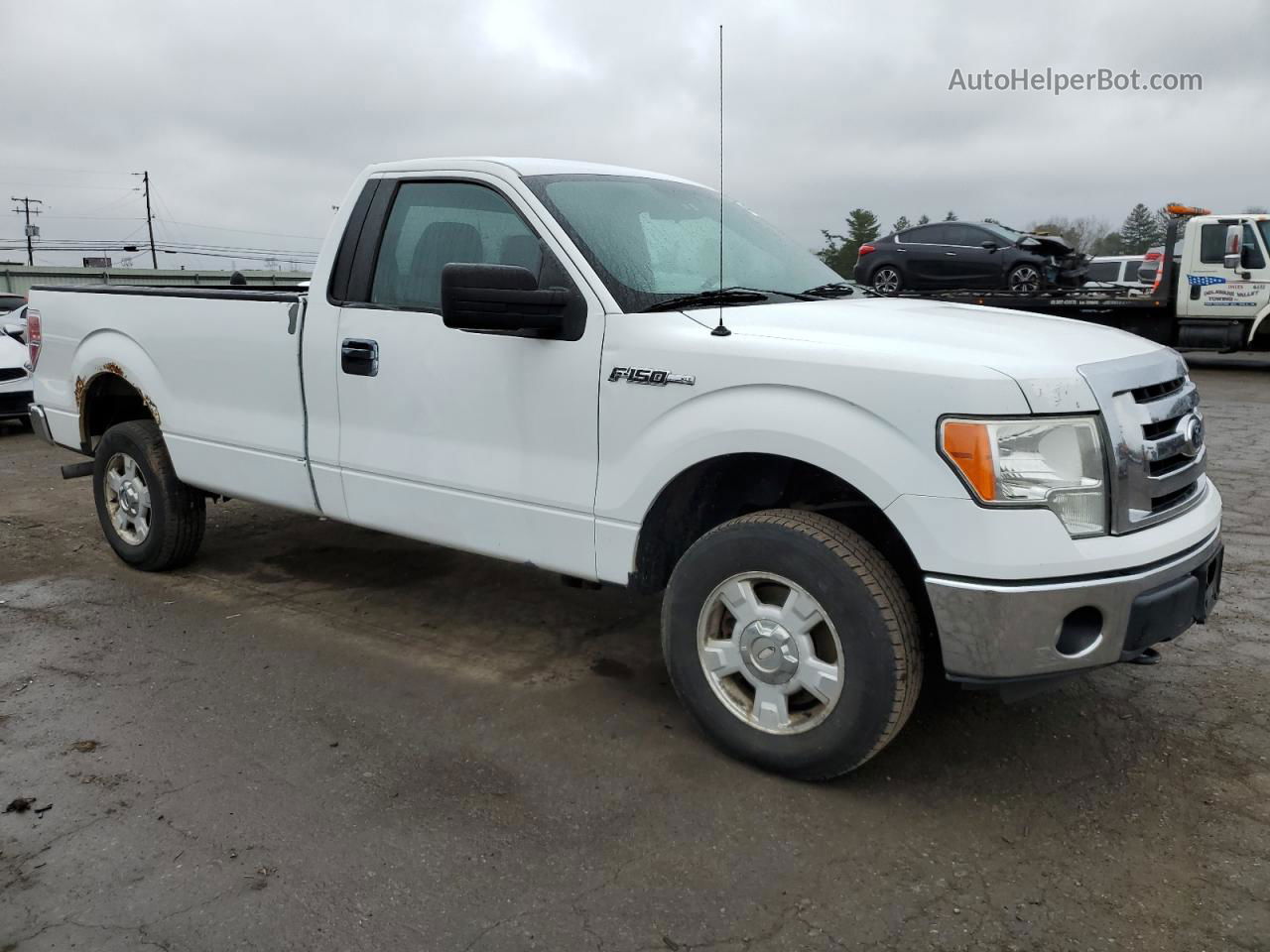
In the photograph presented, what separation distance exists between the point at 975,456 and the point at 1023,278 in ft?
49.8

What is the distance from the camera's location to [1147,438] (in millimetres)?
3000

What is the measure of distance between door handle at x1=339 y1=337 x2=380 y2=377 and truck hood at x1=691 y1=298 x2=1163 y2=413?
54.4 inches

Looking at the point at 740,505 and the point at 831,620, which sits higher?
the point at 740,505

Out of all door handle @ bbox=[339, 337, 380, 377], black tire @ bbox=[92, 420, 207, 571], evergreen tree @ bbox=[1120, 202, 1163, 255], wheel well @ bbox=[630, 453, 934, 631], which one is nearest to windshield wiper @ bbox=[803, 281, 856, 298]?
wheel well @ bbox=[630, 453, 934, 631]

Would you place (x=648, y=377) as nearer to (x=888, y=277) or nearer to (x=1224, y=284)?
(x=1224, y=284)

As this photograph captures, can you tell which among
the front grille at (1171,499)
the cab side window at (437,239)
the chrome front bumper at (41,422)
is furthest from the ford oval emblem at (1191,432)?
the chrome front bumper at (41,422)

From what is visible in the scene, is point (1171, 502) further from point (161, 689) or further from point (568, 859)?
point (161, 689)

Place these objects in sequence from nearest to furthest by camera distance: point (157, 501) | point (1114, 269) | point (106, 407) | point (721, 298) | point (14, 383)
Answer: point (721, 298), point (157, 501), point (106, 407), point (14, 383), point (1114, 269)

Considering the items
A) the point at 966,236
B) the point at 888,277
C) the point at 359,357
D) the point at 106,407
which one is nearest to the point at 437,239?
the point at 359,357

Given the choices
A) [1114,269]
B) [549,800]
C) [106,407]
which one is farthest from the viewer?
[1114,269]

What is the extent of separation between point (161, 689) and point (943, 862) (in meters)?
2.95

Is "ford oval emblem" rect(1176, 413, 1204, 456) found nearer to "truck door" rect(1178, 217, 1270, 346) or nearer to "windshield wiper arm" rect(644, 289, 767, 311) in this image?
"windshield wiper arm" rect(644, 289, 767, 311)

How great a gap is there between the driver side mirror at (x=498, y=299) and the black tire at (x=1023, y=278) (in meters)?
14.5

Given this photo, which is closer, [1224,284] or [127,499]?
[127,499]
